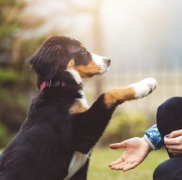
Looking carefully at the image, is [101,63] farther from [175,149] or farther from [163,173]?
[163,173]

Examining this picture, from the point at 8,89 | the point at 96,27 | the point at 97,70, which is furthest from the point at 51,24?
the point at 97,70

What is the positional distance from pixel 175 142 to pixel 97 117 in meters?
0.63

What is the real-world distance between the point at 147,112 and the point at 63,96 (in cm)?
952

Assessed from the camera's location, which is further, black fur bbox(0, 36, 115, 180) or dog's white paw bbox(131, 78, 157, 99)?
dog's white paw bbox(131, 78, 157, 99)

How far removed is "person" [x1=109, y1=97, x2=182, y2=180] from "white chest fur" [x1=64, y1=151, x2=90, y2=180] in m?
0.26

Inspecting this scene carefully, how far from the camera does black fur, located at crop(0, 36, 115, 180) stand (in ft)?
10.1

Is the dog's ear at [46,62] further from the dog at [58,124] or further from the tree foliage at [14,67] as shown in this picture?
the tree foliage at [14,67]

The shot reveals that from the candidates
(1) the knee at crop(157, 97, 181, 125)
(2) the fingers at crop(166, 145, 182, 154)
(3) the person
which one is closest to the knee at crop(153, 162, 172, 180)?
(3) the person

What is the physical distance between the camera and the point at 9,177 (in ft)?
9.98

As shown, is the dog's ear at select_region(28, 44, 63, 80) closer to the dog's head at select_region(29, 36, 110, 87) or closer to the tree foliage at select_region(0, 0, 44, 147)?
the dog's head at select_region(29, 36, 110, 87)

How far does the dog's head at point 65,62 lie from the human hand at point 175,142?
891mm

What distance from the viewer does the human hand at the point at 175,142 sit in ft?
8.92

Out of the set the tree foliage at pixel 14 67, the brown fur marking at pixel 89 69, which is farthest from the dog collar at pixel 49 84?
the tree foliage at pixel 14 67

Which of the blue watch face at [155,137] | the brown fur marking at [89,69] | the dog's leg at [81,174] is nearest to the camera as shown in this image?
the blue watch face at [155,137]
